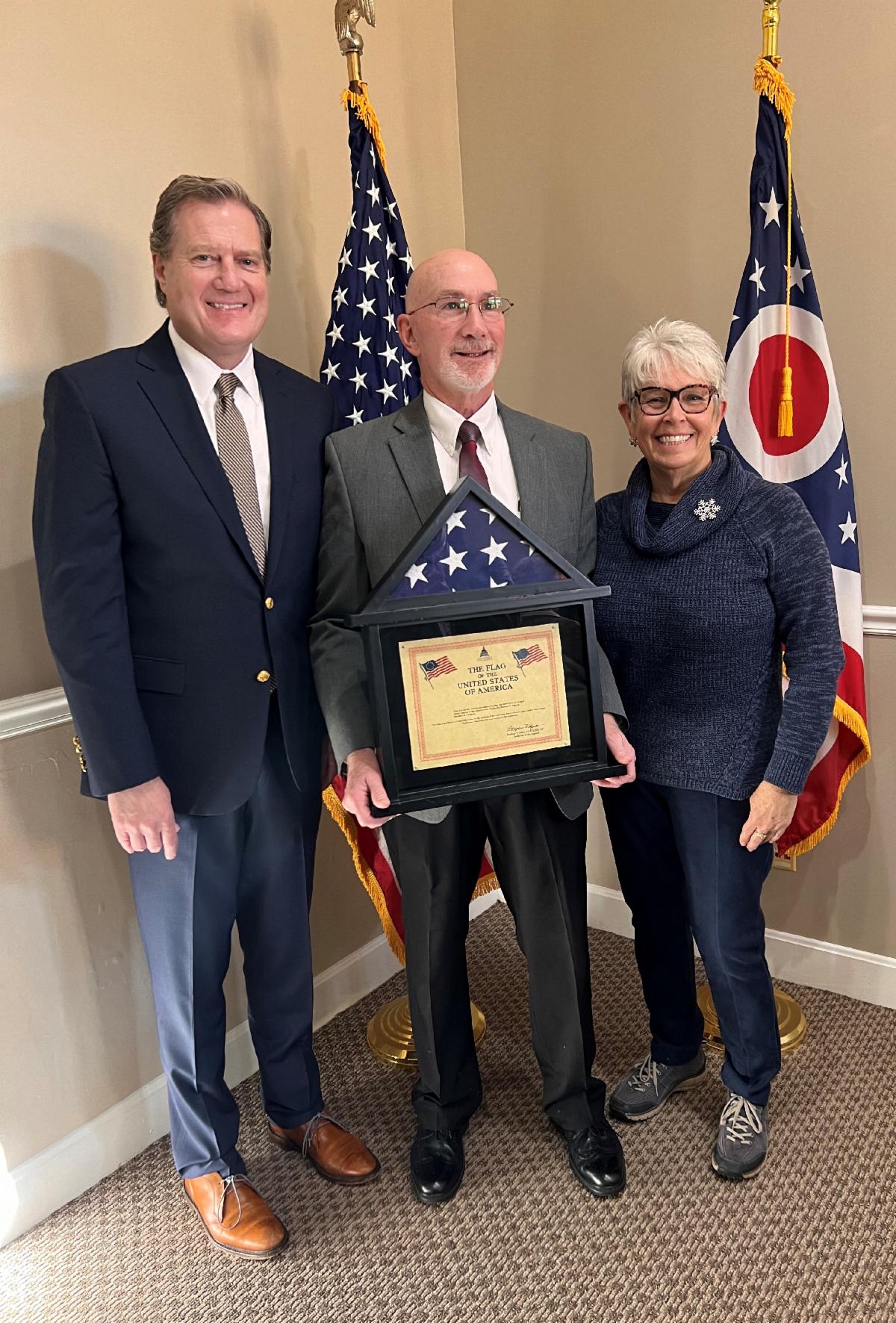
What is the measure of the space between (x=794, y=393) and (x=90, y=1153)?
7.52 ft

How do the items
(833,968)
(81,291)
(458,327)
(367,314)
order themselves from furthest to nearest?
(833,968)
(367,314)
(81,291)
(458,327)

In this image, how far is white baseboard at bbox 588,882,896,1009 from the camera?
246 centimetres

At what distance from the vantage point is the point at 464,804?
1.74 meters

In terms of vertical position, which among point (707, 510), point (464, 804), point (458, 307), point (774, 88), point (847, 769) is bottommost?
point (847, 769)

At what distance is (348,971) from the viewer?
103 inches

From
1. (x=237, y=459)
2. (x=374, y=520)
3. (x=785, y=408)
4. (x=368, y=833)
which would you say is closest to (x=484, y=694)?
(x=374, y=520)

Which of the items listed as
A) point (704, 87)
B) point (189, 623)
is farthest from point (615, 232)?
point (189, 623)

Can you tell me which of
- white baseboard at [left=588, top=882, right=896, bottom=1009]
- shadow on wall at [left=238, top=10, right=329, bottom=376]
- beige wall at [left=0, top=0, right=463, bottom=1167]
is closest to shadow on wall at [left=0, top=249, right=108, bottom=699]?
beige wall at [left=0, top=0, right=463, bottom=1167]

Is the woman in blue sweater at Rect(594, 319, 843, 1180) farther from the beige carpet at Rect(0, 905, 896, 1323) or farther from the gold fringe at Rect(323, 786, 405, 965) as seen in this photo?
the gold fringe at Rect(323, 786, 405, 965)

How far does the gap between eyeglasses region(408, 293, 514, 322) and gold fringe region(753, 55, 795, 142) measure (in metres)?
0.94

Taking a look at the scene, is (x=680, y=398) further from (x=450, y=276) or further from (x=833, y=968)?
(x=833, y=968)

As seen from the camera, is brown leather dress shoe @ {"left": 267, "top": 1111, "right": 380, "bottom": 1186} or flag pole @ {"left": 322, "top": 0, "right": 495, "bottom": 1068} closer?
brown leather dress shoe @ {"left": 267, "top": 1111, "right": 380, "bottom": 1186}

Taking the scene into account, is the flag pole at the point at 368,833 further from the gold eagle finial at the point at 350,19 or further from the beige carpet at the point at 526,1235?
the beige carpet at the point at 526,1235

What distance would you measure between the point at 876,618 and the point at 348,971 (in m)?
1.66
